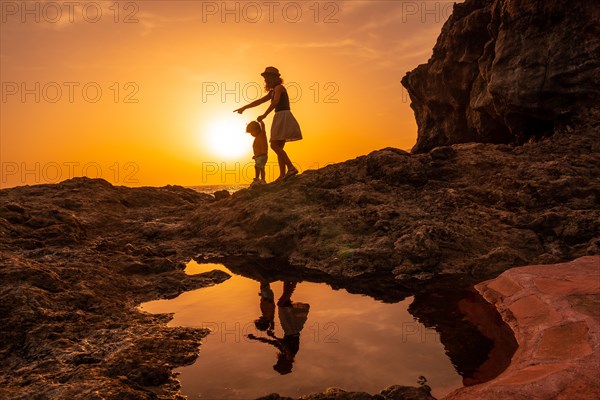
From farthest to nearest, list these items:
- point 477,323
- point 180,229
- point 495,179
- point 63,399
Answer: point 180,229 → point 495,179 → point 477,323 → point 63,399

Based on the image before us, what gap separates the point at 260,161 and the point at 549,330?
7.85 meters

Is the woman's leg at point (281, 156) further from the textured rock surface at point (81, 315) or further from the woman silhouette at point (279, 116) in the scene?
the textured rock surface at point (81, 315)

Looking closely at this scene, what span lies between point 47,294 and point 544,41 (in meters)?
11.7

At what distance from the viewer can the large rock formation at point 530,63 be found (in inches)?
392

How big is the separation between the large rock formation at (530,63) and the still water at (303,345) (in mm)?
8947

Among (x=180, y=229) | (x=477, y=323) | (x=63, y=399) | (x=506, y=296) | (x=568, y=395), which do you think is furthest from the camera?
(x=180, y=229)

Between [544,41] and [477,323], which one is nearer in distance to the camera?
[477,323]

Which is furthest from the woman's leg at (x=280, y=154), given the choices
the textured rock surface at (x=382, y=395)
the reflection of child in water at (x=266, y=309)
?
the textured rock surface at (x=382, y=395)

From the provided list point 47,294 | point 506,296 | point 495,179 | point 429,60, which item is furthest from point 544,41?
point 47,294

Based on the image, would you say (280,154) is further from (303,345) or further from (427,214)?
(303,345)

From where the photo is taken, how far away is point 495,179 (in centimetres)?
736

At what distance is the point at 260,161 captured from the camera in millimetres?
9992

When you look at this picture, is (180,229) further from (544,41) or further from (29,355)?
(544,41)

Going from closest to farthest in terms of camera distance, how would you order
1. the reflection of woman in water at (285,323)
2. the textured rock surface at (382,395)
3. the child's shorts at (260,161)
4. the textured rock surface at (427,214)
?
1. the textured rock surface at (382,395)
2. the reflection of woman in water at (285,323)
3. the textured rock surface at (427,214)
4. the child's shorts at (260,161)
